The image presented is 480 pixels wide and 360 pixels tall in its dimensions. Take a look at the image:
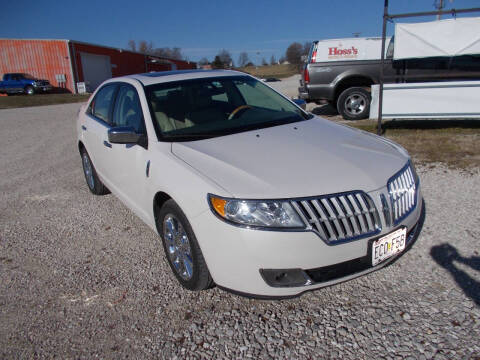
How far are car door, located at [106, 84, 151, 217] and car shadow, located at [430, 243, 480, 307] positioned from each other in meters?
2.41

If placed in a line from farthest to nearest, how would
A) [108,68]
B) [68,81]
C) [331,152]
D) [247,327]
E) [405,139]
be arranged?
[108,68] < [68,81] < [405,139] < [331,152] < [247,327]

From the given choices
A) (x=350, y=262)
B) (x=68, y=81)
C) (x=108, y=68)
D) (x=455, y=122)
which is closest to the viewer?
(x=350, y=262)

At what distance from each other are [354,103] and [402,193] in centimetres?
752

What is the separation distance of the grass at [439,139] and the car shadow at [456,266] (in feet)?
9.11

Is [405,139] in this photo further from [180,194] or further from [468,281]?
[180,194]

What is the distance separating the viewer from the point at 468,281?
9.02 ft

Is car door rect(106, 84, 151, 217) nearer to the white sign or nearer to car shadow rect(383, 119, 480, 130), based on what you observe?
A: car shadow rect(383, 119, 480, 130)

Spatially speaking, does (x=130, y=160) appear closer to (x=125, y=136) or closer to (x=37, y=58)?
(x=125, y=136)

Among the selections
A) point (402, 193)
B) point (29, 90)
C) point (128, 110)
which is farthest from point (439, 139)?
point (29, 90)

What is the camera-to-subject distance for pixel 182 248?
2.75 meters

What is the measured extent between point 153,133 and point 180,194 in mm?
798

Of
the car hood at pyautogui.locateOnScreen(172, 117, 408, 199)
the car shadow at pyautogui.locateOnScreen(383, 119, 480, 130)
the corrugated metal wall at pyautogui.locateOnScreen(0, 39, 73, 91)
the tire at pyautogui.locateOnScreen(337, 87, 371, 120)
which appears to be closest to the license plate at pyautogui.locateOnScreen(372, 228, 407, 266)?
the car hood at pyautogui.locateOnScreen(172, 117, 408, 199)

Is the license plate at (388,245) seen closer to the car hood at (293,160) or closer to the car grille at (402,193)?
the car grille at (402,193)

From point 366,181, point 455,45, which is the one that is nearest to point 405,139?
point 455,45
